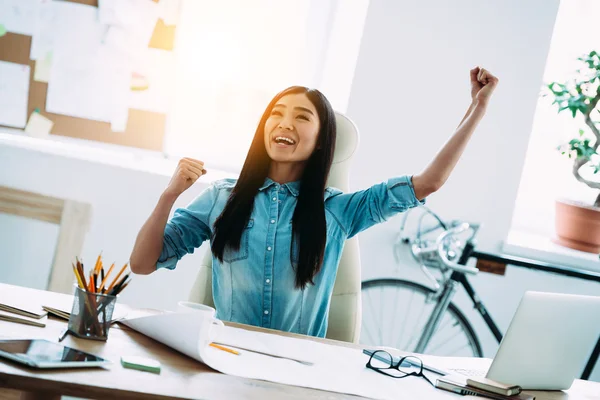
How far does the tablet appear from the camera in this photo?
1.02 m

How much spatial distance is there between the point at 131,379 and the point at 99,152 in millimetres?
1968

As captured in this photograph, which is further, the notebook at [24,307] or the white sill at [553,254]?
the white sill at [553,254]

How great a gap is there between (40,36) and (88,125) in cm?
38

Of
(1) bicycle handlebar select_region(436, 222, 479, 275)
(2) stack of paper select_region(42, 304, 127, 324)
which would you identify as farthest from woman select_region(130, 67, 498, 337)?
(1) bicycle handlebar select_region(436, 222, 479, 275)

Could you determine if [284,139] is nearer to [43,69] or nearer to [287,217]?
[287,217]

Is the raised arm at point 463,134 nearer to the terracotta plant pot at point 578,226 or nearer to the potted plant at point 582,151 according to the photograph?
the potted plant at point 582,151

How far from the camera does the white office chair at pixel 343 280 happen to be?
190 centimetres

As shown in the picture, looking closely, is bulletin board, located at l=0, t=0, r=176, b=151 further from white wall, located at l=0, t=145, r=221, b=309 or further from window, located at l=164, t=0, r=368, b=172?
white wall, located at l=0, t=145, r=221, b=309

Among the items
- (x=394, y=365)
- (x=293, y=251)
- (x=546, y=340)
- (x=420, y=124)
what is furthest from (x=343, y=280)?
(x=420, y=124)

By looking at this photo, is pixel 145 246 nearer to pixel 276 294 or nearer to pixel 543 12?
pixel 276 294

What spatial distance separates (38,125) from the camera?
9.54 feet

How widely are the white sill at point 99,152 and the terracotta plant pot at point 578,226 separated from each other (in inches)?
53.1

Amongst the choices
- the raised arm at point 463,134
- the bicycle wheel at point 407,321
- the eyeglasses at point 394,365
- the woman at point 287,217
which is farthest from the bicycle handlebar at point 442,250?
the eyeglasses at point 394,365

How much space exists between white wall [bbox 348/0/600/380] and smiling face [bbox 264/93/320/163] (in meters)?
1.01
